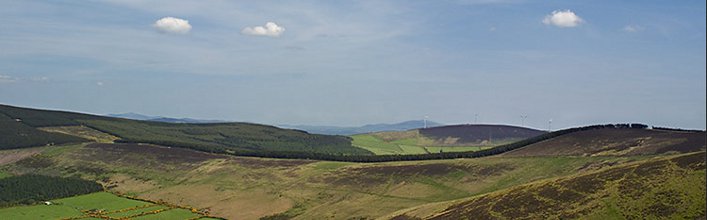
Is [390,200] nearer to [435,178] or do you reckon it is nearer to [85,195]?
[435,178]

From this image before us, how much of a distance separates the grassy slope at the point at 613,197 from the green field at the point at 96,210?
8433 cm

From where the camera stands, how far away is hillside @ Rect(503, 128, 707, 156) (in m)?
162

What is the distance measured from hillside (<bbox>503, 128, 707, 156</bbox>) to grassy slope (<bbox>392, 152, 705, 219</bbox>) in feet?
215

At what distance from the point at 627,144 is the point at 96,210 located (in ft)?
543

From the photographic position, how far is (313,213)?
151500 mm

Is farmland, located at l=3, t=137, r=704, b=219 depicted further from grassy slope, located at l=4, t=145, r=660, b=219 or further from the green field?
the green field

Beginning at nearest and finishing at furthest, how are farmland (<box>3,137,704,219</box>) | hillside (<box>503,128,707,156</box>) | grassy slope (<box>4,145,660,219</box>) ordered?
farmland (<box>3,137,704,219</box>)
grassy slope (<box>4,145,660,219</box>)
hillside (<box>503,128,707,156</box>)

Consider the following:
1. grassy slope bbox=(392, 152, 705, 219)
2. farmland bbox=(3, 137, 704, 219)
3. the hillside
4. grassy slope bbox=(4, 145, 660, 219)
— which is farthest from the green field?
the hillside

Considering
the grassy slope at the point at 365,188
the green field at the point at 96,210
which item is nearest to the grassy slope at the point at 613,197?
the grassy slope at the point at 365,188

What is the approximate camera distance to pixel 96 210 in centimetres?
16200

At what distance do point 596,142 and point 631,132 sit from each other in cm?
1803

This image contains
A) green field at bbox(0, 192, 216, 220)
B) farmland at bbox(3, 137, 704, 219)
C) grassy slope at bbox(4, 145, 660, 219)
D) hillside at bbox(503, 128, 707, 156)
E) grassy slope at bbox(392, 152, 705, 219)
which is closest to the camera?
grassy slope at bbox(392, 152, 705, 219)

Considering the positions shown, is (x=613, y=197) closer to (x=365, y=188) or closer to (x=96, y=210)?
(x=365, y=188)

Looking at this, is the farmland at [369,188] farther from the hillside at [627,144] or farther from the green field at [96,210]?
the green field at [96,210]
